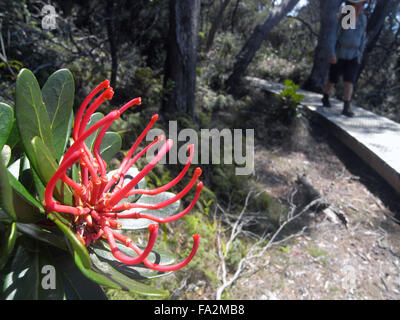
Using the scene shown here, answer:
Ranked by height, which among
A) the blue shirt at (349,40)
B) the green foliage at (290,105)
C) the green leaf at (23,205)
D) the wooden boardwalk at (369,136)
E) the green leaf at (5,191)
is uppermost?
the blue shirt at (349,40)

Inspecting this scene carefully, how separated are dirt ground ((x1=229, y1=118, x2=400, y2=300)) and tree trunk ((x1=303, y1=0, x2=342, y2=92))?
2.87 meters

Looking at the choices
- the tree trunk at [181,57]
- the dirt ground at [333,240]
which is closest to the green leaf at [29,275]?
the dirt ground at [333,240]

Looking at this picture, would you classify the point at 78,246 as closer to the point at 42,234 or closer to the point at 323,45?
the point at 42,234

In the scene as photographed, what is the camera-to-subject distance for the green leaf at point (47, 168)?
1.14 ft

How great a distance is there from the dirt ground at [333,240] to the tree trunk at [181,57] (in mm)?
1414

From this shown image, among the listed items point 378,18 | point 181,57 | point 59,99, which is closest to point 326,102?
point 378,18

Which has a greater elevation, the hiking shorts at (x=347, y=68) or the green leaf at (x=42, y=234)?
the hiking shorts at (x=347, y=68)

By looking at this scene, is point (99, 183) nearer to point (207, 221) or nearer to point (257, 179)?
point (207, 221)

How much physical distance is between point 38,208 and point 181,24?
10.1 feet

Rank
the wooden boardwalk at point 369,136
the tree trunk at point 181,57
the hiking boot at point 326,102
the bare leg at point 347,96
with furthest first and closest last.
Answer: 1. the hiking boot at point 326,102
2. the bare leg at point 347,96
3. the wooden boardwalk at point 369,136
4. the tree trunk at point 181,57

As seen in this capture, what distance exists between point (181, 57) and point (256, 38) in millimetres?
2682

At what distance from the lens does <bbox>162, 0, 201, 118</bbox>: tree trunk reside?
9.86ft

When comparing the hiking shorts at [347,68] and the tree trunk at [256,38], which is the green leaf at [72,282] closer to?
the hiking shorts at [347,68]
